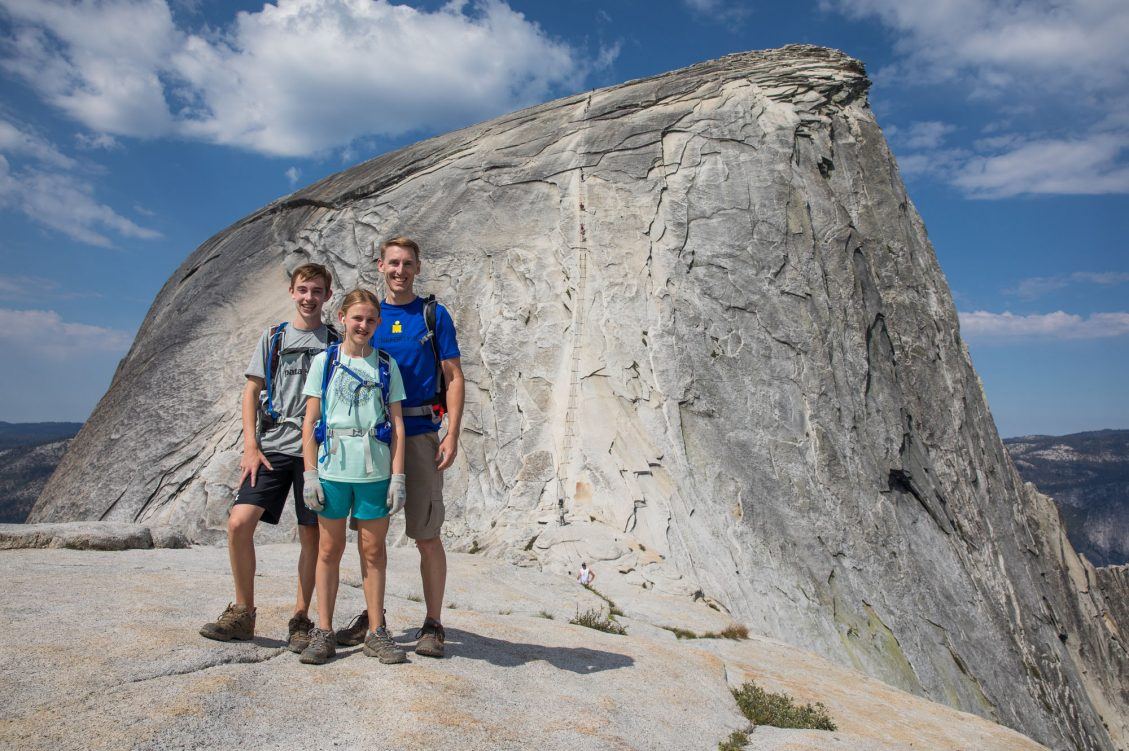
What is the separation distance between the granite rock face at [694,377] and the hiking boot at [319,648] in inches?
207

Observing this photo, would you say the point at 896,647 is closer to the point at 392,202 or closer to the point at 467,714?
the point at 467,714

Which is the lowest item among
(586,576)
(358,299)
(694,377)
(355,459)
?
(586,576)

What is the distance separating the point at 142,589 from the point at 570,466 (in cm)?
689

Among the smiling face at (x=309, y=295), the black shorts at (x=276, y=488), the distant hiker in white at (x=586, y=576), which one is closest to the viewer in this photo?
the black shorts at (x=276, y=488)

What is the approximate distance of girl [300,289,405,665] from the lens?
4.86 meters

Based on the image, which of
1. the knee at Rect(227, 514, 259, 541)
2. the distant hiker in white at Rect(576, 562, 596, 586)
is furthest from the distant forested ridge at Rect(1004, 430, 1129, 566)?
the knee at Rect(227, 514, 259, 541)

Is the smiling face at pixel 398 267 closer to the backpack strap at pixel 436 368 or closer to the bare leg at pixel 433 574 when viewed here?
the backpack strap at pixel 436 368

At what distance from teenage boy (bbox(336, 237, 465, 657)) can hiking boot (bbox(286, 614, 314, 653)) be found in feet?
0.87

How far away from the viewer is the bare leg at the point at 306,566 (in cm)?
527

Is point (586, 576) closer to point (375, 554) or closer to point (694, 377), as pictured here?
point (694, 377)

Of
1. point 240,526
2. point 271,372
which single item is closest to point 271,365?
point 271,372

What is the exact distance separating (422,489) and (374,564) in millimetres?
597

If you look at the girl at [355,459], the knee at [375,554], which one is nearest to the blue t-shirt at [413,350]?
the girl at [355,459]

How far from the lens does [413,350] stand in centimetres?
534
